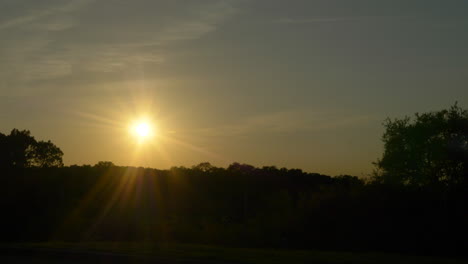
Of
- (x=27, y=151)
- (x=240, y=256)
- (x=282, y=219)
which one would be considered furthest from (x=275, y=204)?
(x=27, y=151)

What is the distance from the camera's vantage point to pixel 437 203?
94.2 ft

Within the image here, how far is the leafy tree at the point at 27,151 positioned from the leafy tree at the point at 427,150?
138 ft

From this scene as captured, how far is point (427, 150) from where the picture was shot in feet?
148

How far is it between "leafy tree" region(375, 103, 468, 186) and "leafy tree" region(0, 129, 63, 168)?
4221cm

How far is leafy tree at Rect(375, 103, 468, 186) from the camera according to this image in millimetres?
40594

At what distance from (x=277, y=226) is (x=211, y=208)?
21569mm

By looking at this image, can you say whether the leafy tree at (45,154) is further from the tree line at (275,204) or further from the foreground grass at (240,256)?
the foreground grass at (240,256)

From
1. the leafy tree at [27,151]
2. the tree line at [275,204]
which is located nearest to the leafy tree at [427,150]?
the tree line at [275,204]

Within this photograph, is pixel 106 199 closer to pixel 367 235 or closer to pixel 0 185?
pixel 0 185

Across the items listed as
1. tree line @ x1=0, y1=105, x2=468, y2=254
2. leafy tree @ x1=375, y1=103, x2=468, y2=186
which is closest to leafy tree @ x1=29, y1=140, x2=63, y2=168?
tree line @ x1=0, y1=105, x2=468, y2=254

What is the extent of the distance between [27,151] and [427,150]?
174 ft

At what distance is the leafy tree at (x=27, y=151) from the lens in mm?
78500

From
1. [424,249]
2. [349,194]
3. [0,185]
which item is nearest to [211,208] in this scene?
[0,185]

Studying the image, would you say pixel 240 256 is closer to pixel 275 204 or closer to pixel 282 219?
pixel 282 219
